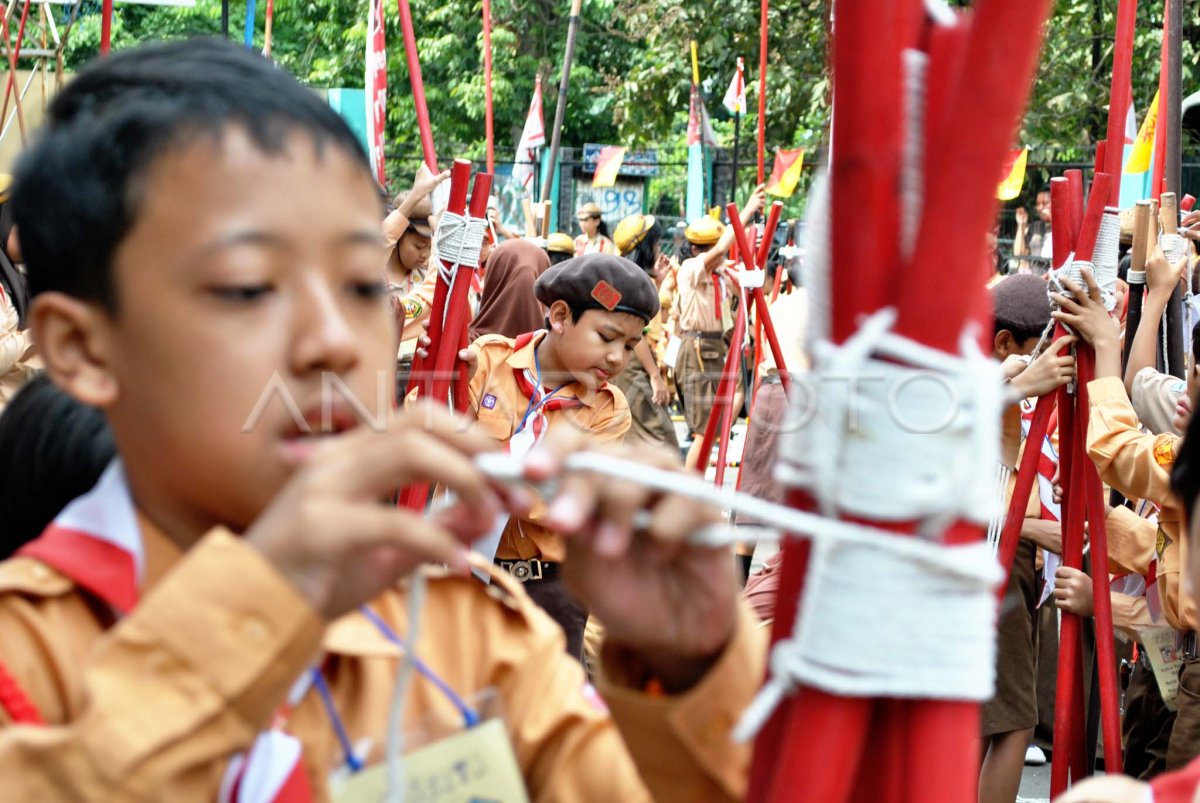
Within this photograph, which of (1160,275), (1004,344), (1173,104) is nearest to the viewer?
(1160,275)

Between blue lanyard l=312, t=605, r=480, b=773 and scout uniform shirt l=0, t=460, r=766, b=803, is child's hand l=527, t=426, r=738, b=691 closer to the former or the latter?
scout uniform shirt l=0, t=460, r=766, b=803

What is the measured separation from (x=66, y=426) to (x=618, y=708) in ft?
2.69

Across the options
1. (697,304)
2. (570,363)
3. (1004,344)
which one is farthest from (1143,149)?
(570,363)

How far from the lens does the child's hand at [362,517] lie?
0.84 meters

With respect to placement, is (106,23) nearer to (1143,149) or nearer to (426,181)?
(426,181)

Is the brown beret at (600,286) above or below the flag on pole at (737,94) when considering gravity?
below

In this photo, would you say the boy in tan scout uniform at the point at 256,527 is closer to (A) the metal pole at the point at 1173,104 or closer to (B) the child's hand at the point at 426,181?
(B) the child's hand at the point at 426,181

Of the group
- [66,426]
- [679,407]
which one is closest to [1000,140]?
[66,426]

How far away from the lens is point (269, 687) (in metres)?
0.88

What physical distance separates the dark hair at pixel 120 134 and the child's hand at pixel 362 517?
31 centimetres

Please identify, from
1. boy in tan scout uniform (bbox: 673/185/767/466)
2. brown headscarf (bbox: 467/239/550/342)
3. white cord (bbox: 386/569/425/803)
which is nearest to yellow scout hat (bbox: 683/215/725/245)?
boy in tan scout uniform (bbox: 673/185/767/466)

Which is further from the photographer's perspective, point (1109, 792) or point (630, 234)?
point (630, 234)

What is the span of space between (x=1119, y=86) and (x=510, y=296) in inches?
142

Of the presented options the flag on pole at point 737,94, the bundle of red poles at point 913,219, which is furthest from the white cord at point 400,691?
the flag on pole at point 737,94
